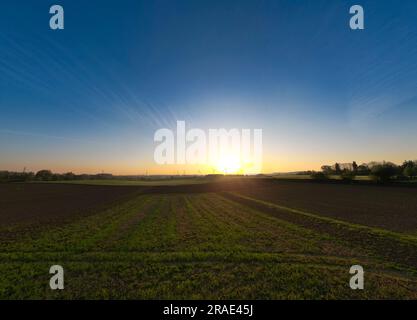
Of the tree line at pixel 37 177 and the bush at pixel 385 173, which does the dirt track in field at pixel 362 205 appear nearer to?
the bush at pixel 385 173

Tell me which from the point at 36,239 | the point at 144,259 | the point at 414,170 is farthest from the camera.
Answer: the point at 414,170

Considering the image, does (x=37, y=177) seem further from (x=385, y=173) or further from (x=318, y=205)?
(x=385, y=173)

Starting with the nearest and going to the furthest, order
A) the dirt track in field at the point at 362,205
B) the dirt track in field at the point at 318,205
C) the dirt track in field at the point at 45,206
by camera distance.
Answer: the dirt track in field at the point at 362,205 → the dirt track in field at the point at 318,205 → the dirt track in field at the point at 45,206

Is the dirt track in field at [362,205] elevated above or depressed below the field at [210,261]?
below

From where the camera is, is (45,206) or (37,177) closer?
(45,206)

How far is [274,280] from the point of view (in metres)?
6.62

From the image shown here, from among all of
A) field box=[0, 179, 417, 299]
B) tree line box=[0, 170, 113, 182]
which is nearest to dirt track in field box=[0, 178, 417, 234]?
field box=[0, 179, 417, 299]

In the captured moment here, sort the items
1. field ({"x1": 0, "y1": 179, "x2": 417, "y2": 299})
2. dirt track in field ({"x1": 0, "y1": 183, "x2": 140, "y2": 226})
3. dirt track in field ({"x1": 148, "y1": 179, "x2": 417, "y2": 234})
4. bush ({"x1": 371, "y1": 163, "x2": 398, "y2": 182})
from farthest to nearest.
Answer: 1. bush ({"x1": 371, "y1": 163, "x2": 398, "y2": 182})
2. dirt track in field ({"x1": 0, "y1": 183, "x2": 140, "y2": 226})
3. dirt track in field ({"x1": 148, "y1": 179, "x2": 417, "y2": 234})
4. field ({"x1": 0, "y1": 179, "x2": 417, "y2": 299})

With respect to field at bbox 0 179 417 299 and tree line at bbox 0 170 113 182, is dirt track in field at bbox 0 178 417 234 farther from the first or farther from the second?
tree line at bbox 0 170 113 182

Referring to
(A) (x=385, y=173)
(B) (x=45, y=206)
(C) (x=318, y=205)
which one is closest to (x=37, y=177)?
(B) (x=45, y=206)

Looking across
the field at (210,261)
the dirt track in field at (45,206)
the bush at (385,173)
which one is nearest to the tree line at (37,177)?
the dirt track in field at (45,206)
